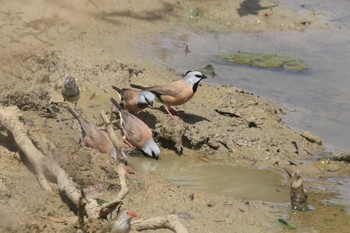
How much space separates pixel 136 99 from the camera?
10.1 metres

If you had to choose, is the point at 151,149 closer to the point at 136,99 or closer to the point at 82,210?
the point at 136,99

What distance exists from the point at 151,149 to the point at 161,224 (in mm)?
3087

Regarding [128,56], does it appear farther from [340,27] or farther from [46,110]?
[340,27]

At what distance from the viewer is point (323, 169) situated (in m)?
9.54

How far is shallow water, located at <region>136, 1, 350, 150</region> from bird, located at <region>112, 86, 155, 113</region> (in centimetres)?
188

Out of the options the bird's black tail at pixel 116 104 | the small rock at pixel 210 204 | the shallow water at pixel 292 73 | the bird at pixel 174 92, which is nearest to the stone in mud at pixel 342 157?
the shallow water at pixel 292 73

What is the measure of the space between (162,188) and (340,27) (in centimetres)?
809

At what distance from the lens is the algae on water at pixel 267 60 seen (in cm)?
1298

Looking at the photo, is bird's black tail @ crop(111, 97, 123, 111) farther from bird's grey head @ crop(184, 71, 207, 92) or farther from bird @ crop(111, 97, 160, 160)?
bird's grey head @ crop(184, 71, 207, 92)

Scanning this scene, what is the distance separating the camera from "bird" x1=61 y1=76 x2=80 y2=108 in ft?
32.6

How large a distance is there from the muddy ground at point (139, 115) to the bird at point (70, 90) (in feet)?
0.53

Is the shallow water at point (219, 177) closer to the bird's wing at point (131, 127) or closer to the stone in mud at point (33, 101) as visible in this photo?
the bird's wing at point (131, 127)

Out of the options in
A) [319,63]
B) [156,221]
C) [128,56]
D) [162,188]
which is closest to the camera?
[156,221]

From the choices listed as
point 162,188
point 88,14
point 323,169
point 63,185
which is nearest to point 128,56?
point 88,14
